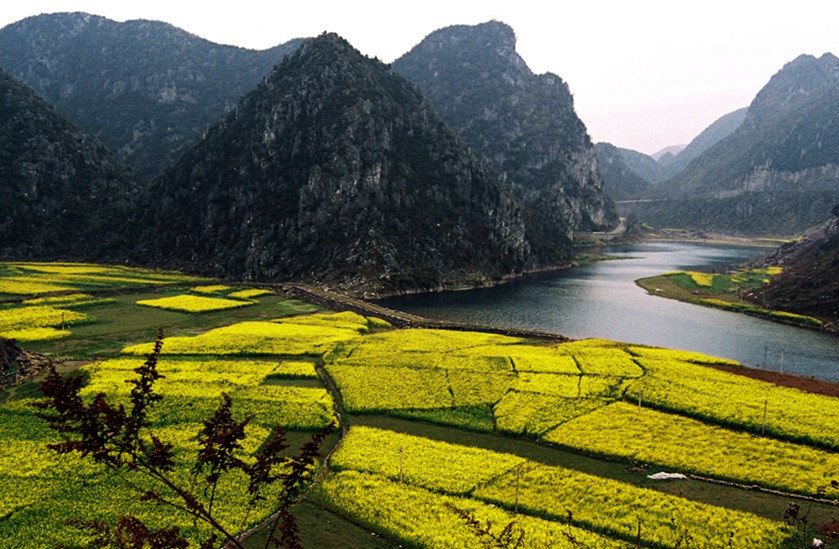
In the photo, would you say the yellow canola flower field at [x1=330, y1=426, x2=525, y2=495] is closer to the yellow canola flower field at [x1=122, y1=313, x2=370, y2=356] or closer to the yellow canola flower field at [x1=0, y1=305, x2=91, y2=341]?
the yellow canola flower field at [x1=122, y1=313, x2=370, y2=356]

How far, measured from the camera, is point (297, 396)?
184 feet

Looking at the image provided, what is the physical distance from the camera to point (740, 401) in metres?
54.6

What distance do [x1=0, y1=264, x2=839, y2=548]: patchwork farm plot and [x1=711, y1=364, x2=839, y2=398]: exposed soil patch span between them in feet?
11.0

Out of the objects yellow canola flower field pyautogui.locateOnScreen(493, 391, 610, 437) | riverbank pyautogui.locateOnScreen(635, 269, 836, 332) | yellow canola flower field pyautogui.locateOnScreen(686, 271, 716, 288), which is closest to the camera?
yellow canola flower field pyautogui.locateOnScreen(493, 391, 610, 437)

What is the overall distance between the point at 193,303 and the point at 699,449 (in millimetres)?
103865

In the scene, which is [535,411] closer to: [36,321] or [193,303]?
A: [36,321]

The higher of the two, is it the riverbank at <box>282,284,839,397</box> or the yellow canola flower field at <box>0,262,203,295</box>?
the yellow canola flower field at <box>0,262,203,295</box>

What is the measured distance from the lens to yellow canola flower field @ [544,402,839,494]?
39188 millimetres

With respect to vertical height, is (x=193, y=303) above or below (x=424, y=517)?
above

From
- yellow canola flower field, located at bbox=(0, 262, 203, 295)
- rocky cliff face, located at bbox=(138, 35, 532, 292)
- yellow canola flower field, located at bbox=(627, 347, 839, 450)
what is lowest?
yellow canola flower field, located at bbox=(627, 347, 839, 450)

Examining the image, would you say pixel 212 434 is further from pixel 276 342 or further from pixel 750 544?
pixel 276 342

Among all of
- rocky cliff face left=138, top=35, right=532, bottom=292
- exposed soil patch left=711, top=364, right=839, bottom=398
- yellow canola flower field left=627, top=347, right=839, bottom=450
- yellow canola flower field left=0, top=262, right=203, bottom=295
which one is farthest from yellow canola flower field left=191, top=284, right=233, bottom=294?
exposed soil patch left=711, top=364, right=839, bottom=398

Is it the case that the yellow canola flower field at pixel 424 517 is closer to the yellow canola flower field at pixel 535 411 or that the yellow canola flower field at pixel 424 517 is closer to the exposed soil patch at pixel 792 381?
the yellow canola flower field at pixel 535 411

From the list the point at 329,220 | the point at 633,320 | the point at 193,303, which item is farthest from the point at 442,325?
the point at 329,220
